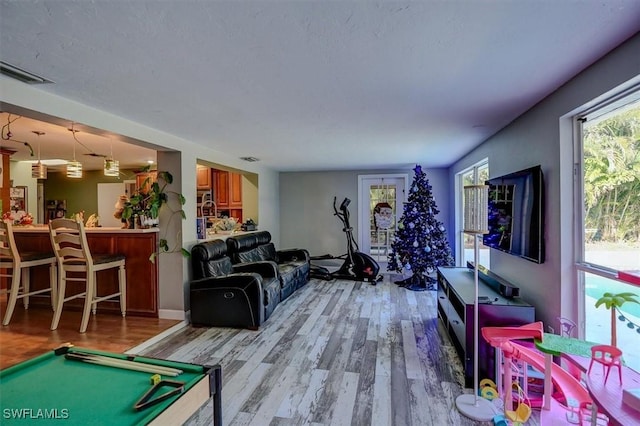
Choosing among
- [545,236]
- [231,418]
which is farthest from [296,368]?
[545,236]

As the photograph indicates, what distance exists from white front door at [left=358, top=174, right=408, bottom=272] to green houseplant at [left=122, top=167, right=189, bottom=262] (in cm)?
401

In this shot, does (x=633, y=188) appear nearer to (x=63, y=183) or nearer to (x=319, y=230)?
(x=319, y=230)

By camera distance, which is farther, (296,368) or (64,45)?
(296,368)

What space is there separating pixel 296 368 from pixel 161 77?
7.99ft

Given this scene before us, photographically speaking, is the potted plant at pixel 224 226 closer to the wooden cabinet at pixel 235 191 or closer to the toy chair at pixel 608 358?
the wooden cabinet at pixel 235 191

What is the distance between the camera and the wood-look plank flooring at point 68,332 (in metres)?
3.01

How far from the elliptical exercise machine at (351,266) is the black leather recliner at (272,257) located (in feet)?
1.76

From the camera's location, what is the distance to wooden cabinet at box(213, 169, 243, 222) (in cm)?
650

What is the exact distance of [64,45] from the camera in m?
1.69

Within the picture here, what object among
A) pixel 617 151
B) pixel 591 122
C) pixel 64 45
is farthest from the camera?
pixel 591 122

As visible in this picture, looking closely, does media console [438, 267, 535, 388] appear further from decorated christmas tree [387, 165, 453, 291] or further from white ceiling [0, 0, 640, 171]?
decorated christmas tree [387, 165, 453, 291]

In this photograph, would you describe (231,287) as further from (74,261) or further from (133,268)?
(74,261)

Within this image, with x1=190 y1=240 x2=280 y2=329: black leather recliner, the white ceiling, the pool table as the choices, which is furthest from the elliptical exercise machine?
the pool table

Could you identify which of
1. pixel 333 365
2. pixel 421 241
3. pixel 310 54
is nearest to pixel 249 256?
pixel 333 365
